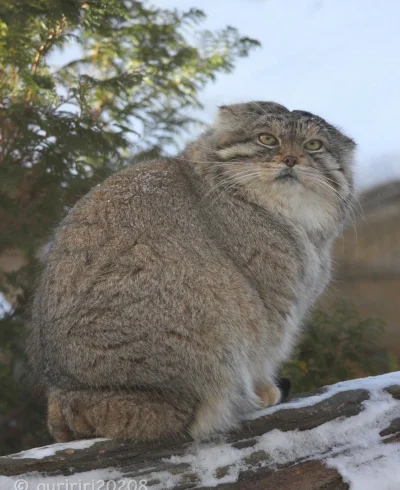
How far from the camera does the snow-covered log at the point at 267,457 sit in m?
3.22

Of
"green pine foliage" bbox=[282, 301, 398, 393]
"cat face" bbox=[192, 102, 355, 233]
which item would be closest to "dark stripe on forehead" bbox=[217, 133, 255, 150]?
"cat face" bbox=[192, 102, 355, 233]

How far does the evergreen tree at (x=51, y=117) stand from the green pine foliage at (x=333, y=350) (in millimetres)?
1895

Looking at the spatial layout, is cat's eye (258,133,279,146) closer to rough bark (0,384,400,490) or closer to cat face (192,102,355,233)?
cat face (192,102,355,233)

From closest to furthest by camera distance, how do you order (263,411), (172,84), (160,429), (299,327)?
(160,429) → (263,411) → (299,327) → (172,84)

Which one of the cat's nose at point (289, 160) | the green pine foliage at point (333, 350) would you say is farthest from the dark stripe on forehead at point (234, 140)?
the green pine foliage at point (333, 350)

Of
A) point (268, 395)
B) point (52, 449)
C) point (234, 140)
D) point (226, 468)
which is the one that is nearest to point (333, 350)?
point (268, 395)

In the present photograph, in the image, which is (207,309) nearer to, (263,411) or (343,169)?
(263,411)

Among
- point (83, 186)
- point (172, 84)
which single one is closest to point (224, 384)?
point (83, 186)

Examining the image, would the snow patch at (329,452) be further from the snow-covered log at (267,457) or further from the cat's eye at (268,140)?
the cat's eye at (268,140)

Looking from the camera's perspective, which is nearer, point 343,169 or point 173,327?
point 173,327

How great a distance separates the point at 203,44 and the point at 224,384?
11.6ft

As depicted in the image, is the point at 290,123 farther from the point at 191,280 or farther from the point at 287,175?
the point at 191,280

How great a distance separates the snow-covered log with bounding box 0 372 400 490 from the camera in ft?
10.6

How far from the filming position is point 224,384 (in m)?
3.48
